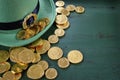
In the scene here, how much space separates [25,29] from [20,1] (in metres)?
0.11

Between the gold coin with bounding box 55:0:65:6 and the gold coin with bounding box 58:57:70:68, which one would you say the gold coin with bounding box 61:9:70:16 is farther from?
the gold coin with bounding box 58:57:70:68

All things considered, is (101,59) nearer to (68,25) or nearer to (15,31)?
(68,25)

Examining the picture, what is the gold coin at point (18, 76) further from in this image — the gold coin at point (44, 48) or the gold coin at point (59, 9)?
the gold coin at point (59, 9)

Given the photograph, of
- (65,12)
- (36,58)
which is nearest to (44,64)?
(36,58)

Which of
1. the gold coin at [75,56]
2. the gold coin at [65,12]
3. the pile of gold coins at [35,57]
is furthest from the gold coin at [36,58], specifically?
the gold coin at [65,12]

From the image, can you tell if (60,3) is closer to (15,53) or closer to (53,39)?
(53,39)

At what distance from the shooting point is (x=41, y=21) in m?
0.88

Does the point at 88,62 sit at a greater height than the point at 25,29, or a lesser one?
lesser

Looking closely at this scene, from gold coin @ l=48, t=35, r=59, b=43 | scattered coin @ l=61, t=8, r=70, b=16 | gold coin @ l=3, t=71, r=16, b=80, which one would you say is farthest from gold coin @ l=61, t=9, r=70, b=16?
gold coin @ l=3, t=71, r=16, b=80

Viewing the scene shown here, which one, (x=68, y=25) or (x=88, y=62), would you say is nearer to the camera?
(x=88, y=62)

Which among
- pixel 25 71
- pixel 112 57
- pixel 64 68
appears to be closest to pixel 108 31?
pixel 112 57

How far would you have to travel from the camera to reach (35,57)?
82 centimetres

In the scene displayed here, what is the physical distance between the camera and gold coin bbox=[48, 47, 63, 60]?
82 centimetres

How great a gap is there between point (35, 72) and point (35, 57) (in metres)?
0.06
